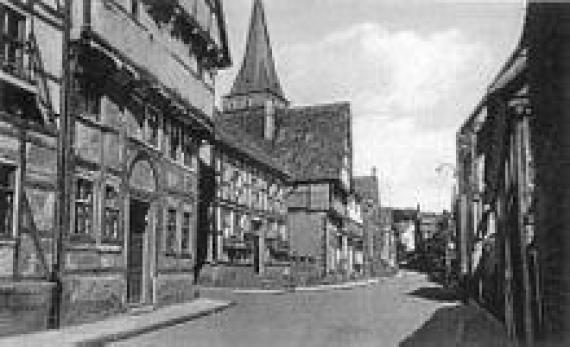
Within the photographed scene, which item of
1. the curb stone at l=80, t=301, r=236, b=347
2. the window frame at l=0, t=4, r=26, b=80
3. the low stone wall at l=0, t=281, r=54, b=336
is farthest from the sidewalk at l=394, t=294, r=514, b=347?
the window frame at l=0, t=4, r=26, b=80

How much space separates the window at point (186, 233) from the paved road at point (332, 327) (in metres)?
2.53

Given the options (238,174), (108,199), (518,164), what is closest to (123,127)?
(108,199)

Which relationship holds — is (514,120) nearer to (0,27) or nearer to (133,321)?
(0,27)

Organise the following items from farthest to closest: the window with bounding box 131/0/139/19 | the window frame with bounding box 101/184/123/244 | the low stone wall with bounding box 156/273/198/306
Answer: the low stone wall with bounding box 156/273/198/306 → the window with bounding box 131/0/139/19 → the window frame with bounding box 101/184/123/244

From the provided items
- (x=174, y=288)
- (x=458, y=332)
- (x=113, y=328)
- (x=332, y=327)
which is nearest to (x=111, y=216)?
(x=113, y=328)

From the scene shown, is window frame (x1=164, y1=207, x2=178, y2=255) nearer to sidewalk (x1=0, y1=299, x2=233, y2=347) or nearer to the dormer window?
sidewalk (x1=0, y1=299, x2=233, y2=347)

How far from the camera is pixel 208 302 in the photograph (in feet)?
72.5

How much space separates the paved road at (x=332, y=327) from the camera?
43.9 feet

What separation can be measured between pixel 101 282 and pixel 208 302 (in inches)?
235

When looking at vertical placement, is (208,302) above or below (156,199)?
below

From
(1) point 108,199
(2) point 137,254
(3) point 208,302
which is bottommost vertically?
(3) point 208,302

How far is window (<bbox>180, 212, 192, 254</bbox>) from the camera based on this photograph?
2306cm

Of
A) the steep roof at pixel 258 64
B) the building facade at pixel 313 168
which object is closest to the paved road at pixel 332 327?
the building facade at pixel 313 168

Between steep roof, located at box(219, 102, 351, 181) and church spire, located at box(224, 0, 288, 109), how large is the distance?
→ 16769 millimetres
